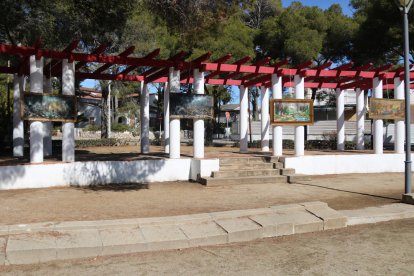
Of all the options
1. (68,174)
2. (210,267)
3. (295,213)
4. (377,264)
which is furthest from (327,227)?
(68,174)

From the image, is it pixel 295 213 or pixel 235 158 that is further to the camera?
pixel 235 158

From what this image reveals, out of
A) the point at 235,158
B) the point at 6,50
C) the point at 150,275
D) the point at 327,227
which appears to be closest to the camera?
the point at 150,275

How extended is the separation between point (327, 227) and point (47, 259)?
4748mm

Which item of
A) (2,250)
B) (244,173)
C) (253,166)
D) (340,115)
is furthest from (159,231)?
(340,115)

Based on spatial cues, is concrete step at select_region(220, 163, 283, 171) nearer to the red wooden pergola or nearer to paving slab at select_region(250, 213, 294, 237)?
the red wooden pergola

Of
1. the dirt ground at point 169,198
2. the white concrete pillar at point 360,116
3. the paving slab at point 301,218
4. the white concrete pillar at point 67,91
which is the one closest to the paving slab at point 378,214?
the dirt ground at point 169,198

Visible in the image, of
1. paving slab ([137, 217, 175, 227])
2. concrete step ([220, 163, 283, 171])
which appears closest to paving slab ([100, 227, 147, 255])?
paving slab ([137, 217, 175, 227])

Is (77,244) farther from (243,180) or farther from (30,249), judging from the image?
(243,180)

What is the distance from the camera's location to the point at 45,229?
5.49 meters

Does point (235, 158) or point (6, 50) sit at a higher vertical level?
point (6, 50)

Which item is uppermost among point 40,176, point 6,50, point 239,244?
point 6,50

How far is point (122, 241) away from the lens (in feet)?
17.7

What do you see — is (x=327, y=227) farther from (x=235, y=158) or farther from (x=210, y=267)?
(x=235, y=158)

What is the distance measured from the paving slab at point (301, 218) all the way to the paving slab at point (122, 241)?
9.12 ft
